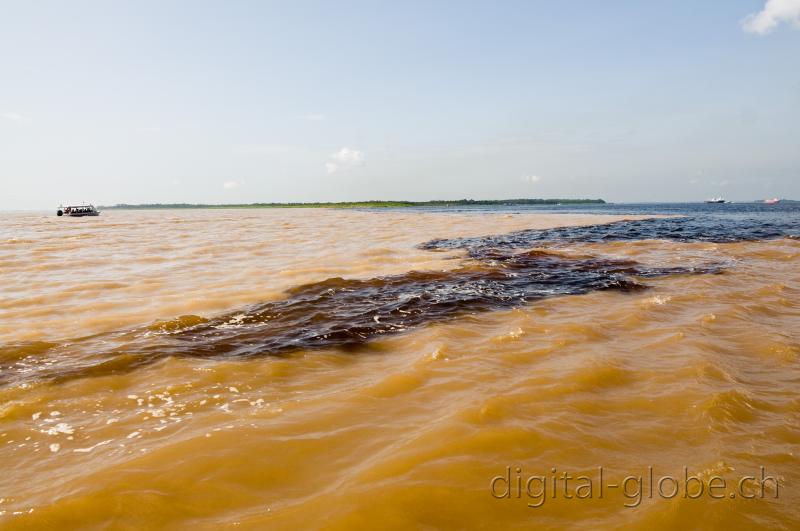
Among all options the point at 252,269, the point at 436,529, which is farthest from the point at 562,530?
the point at 252,269

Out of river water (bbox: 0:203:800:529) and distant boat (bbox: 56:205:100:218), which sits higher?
distant boat (bbox: 56:205:100:218)

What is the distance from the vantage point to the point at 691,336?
249 inches

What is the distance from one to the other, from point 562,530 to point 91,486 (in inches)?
128

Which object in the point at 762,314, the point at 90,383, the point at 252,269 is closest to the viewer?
the point at 90,383

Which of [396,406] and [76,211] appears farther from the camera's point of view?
[76,211]

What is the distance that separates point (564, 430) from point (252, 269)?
12.0 metres

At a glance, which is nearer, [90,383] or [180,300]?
[90,383]

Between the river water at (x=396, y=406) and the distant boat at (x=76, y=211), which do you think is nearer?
the river water at (x=396, y=406)

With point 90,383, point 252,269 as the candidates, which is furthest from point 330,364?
point 252,269

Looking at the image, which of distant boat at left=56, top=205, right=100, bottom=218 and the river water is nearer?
the river water

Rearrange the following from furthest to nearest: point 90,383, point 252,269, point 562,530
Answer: point 252,269 → point 90,383 → point 562,530

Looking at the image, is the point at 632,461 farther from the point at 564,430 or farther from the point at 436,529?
the point at 436,529

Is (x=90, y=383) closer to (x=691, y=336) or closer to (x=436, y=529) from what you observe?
(x=436, y=529)

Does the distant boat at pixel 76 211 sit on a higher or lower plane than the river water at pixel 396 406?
higher
